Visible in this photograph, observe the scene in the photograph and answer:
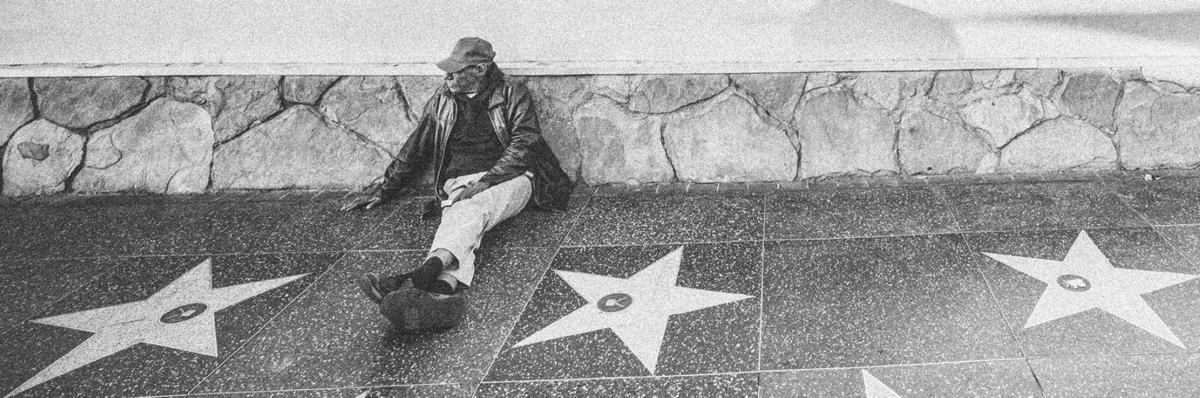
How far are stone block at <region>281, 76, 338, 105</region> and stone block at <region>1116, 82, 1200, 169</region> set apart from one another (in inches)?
186

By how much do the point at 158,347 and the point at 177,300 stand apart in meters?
0.47

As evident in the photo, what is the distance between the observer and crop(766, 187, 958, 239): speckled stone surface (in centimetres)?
381

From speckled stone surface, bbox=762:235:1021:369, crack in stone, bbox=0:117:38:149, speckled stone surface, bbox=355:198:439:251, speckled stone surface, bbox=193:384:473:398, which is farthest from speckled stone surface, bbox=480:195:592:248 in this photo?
crack in stone, bbox=0:117:38:149

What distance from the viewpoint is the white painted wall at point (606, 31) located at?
4.32 meters

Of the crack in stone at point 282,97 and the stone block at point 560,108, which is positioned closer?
the stone block at point 560,108

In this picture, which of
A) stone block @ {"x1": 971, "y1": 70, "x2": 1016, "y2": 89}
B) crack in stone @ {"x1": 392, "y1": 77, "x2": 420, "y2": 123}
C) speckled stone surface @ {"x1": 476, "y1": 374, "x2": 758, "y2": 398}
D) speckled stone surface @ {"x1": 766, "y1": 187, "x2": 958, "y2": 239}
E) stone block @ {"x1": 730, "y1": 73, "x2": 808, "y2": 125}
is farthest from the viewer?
crack in stone @ {"x1": 392, "y1": 77, "x2": 420, "y2": 123}

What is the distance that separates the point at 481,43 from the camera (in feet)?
13.5

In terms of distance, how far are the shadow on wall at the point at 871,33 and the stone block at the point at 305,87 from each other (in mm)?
2919

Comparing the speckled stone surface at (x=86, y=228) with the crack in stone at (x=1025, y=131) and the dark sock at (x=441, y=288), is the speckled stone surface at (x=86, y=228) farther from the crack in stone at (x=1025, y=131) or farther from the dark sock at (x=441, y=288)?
the crack in stone at (x=1025, y=131)

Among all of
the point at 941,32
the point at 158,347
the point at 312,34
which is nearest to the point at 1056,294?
the point at 941,32

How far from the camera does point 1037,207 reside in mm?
3959

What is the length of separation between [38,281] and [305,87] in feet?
5.86

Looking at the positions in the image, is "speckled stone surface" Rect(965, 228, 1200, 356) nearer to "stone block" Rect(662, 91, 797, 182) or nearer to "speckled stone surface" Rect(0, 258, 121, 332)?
"stone block" Rect(662, 91, 797, 182)

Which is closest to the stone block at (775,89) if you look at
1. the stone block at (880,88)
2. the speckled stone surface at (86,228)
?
the stone block at (880,88)
